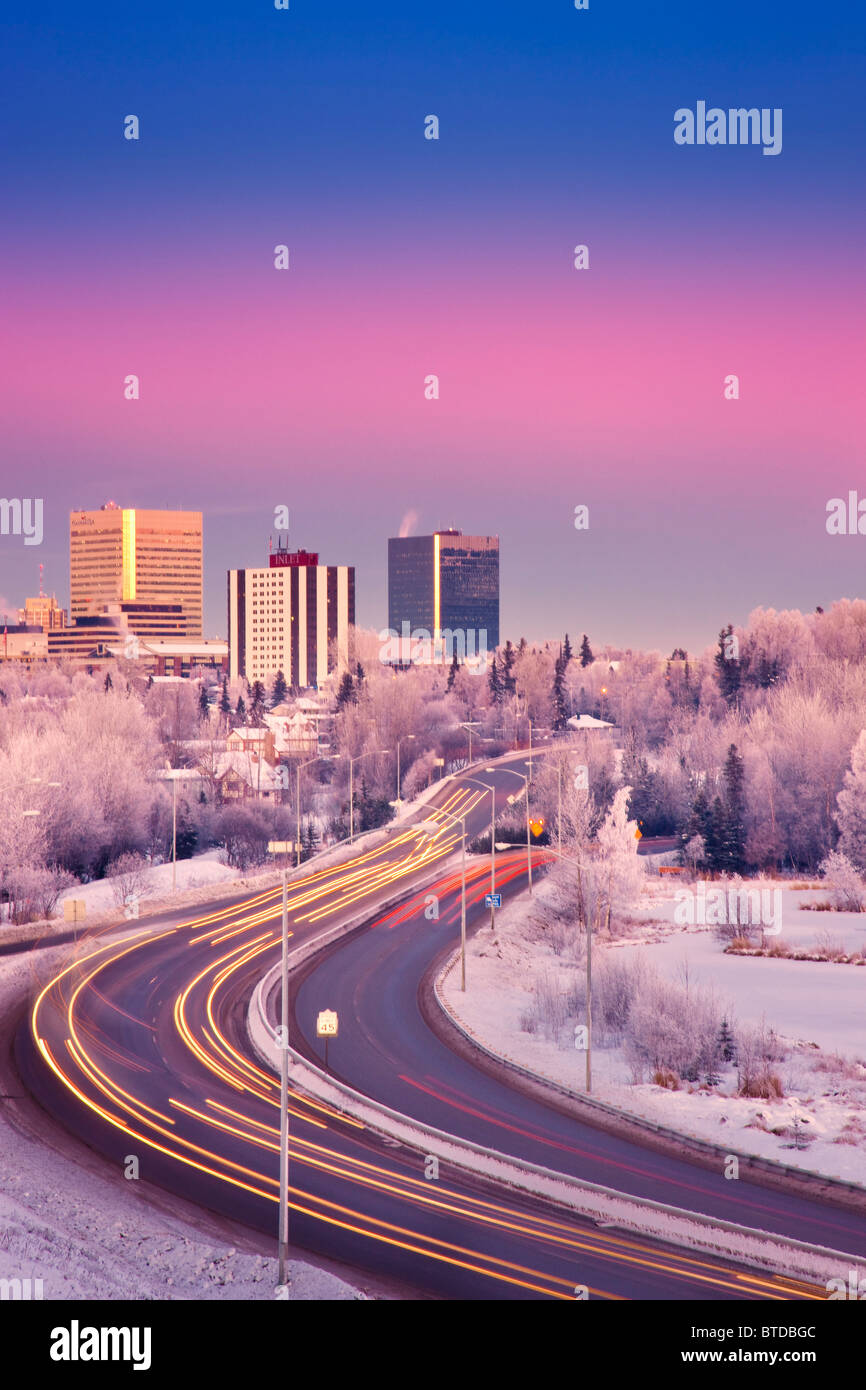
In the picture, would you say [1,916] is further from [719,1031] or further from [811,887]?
[811,887]

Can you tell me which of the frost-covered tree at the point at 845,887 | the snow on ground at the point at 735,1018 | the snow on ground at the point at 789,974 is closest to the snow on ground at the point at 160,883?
the snow on ground at the point at 735,1018

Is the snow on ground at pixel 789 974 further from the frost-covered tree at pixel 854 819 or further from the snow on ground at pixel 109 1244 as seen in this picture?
the snow on ground at pixel 109 1244

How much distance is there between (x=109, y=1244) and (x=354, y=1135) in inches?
287

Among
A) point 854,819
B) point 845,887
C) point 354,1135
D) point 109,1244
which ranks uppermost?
point 109,1244

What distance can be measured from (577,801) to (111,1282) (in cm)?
4838

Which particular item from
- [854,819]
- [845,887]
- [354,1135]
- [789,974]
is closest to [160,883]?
[789,974]

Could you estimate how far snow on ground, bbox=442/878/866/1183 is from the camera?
27781 mm

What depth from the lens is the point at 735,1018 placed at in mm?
36969

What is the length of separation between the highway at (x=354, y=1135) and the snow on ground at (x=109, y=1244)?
Answer: 3.39ft

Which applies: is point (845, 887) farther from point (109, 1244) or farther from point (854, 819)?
point (109, 1244)
